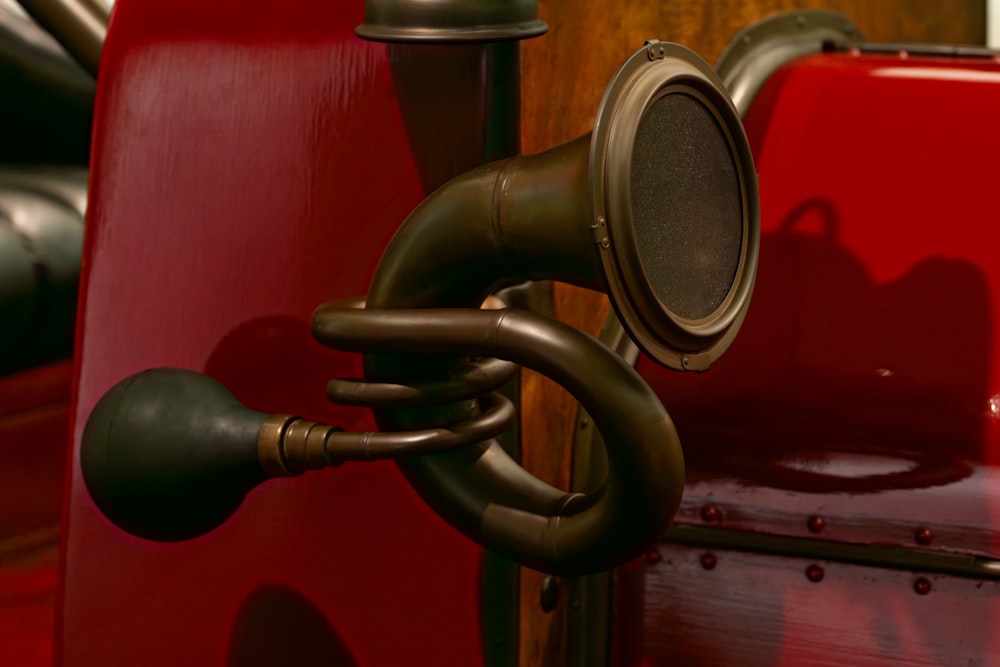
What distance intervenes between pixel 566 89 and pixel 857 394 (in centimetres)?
37

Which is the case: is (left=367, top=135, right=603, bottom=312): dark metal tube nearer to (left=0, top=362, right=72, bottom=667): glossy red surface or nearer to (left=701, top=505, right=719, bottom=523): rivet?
(left=701, top=505, right=719, bottom=523): rivet

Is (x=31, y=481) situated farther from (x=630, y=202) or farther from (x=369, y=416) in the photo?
(x=630, y=202)

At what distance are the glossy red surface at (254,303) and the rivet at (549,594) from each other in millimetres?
113

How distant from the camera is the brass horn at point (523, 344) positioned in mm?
809

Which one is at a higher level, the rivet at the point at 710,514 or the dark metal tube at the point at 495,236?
the dark metal tube at the point at 495,236

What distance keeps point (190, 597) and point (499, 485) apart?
0.34m

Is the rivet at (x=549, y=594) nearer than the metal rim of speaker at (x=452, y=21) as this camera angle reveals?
No

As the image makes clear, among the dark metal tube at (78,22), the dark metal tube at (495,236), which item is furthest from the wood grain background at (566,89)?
the dark metal tube at (78,22)

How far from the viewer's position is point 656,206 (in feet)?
2.70

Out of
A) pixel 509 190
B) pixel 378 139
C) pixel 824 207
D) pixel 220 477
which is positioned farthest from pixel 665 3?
pixel 220 477

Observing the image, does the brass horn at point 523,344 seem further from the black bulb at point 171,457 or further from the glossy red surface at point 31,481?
the glossy red surface at point 31,481

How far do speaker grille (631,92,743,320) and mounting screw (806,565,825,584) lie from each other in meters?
0.29

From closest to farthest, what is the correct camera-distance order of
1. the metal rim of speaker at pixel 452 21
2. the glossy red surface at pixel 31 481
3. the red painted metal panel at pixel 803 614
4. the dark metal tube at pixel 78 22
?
the metal rim of speaker at pixel 452 21 → the red painted metal panel at pixel 803 614 → the dark metal tube at pixel 78 22 → the glossy red surface at pixel 31 481

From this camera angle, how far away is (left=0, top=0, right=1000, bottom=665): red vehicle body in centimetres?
105
